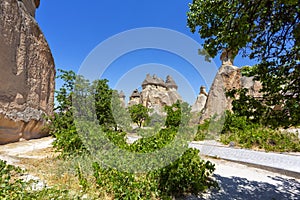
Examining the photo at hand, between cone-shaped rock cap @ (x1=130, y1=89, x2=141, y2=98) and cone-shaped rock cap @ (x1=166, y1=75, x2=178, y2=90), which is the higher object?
cone-shaped rock cap @ (x1=166, y1=75, x2=178, y2=90)

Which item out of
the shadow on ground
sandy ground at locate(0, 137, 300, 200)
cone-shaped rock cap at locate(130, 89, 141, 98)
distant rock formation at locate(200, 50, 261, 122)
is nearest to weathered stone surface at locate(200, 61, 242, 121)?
distant rock formation at locate(200, 50, 261, 122)

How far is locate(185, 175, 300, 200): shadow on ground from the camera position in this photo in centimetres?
300

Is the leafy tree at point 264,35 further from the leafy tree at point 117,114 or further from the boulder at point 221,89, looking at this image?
the boulder at point 221,89

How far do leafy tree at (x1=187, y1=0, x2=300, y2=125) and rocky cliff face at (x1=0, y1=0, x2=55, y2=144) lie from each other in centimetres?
574

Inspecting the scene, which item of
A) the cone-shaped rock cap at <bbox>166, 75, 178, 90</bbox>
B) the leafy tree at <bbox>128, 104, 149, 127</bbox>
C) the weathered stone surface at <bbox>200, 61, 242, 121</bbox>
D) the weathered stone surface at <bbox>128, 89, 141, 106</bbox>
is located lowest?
the leafy tree at <bbox>128, 104, 149, 127</bbox>

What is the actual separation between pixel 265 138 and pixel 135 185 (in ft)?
24.3

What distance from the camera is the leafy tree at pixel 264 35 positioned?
1945 mm

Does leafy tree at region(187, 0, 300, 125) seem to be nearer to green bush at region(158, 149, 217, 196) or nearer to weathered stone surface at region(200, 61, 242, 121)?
Answer: green bush at region(158, 149, 217, 196)

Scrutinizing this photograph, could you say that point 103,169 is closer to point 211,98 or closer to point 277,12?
point 277,12

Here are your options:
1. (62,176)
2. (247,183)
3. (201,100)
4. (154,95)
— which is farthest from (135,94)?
(62,176)

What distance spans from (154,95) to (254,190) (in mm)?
28369

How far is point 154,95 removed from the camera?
1241 inches

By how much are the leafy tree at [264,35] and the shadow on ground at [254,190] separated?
73.3 inches

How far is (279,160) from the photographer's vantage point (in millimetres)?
5414
